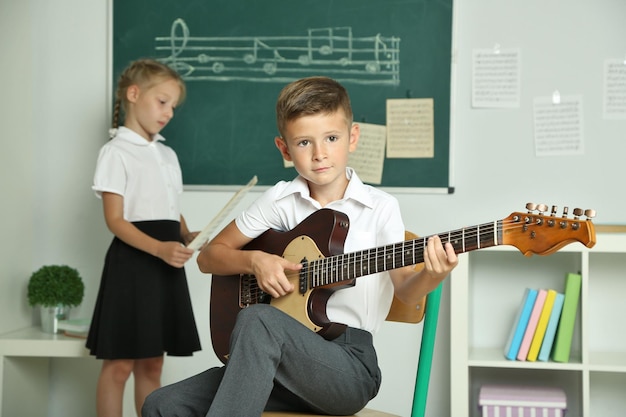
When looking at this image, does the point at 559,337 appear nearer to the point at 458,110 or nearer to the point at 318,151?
the point at 458,110

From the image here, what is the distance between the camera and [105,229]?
3262 millimetres

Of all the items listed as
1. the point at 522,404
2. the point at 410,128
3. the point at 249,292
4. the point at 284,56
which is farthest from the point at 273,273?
the point at 284,56

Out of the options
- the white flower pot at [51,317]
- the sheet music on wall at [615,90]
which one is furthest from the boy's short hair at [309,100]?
the white flower pot at [51,317]

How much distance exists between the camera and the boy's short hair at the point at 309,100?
175 centimetres

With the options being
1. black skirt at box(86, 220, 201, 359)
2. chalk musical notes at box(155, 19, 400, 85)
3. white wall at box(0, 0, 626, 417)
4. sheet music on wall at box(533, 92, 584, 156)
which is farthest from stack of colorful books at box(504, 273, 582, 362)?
black skirt at box(86, 220, 201, 359)

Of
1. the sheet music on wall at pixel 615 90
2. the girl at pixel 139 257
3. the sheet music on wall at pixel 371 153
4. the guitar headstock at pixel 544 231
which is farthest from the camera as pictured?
the sheet music on wall at pixel 371 153

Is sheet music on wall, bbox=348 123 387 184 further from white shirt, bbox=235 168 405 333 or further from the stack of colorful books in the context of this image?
white shirt, bbox=235 168 405 333

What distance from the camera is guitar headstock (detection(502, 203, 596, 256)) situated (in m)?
1.36

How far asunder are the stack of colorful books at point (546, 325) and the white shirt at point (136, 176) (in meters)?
1.19

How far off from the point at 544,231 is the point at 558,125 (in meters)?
1.65

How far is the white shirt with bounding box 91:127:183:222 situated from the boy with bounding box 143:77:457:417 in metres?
0.81

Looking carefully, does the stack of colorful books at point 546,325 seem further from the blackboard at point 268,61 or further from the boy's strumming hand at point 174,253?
the boy's strumming hand at point 174,253

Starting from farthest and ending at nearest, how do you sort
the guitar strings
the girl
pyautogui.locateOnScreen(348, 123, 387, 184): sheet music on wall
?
pyautogui.locateOnScreen(348, 123, 387, 184): sheet music on wall, the girl, the guitar strings

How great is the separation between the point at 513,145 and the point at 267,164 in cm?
91
